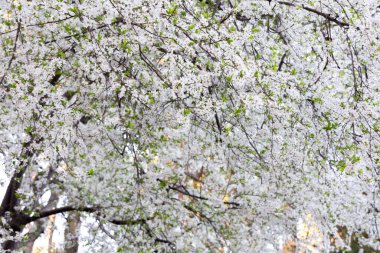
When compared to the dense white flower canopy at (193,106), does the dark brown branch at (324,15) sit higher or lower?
higher

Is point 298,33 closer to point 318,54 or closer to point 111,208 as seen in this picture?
point 318,54

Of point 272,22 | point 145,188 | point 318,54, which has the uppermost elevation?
point 272,22

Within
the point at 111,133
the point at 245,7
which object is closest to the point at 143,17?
the point at 245,7

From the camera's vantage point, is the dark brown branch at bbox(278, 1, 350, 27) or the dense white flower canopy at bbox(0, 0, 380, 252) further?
the dark brown branch at bbox(278, 1, 350, 27)

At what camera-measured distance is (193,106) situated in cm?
555

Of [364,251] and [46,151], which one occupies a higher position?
[364,251]

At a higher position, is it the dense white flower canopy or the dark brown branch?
the dark brown branch

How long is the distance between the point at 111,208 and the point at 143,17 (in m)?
4.88

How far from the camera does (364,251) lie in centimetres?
1628

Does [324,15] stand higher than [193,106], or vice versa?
[324,15]

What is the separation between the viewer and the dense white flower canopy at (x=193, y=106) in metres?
4.66

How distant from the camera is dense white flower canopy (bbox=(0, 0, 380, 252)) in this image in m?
4.66

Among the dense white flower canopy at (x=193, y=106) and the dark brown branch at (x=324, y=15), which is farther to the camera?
the dark brown branch at (x=324, y=15)

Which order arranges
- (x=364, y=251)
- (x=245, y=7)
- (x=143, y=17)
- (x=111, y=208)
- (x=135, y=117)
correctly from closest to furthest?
(x=143, y=17), (x=245, y=7), (x=135, y=117), (x=111, y=208), (x=364, y=251)
